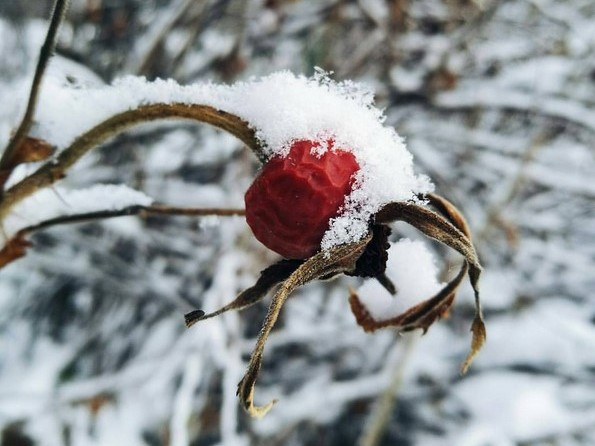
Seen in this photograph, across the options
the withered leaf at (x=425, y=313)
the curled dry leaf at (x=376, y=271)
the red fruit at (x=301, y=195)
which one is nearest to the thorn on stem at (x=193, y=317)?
the curled dry leaf at (x=376, y=271)

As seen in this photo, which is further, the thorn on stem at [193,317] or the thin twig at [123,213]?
the thin twig at [123,213]

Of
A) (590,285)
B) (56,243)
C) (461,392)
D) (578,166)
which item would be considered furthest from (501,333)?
(56,243)

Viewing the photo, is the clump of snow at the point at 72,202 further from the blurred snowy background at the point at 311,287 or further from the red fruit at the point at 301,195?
the blurred snowy background at the point at 311,287

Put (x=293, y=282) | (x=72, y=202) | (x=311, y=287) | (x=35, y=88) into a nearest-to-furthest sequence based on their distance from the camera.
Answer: (x=293, y=282) < (x=35, y=88) < (x=72, y=202) < (x=311, y=287)

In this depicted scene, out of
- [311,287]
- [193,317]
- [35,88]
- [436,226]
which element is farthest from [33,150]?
[311,287]

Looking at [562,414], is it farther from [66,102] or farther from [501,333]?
[66,102]

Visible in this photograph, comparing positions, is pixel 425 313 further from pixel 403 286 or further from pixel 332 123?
pixel 332 123

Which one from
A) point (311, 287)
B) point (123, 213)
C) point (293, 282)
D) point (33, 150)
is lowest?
point (311, 287)

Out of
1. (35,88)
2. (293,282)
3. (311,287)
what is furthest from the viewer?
(311,287)
